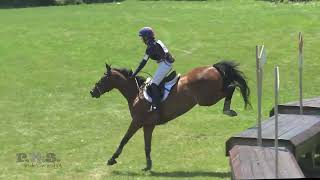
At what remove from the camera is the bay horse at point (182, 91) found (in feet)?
45.7

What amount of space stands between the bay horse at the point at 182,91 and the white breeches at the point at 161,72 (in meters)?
0.38

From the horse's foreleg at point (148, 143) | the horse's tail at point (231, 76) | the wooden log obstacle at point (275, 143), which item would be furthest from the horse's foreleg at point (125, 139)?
the wooden log obstacle at point (275, 143)

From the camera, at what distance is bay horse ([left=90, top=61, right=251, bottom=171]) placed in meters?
13.9

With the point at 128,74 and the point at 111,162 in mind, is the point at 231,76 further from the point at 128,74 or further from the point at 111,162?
the point at 111,162

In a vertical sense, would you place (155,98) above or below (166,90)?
below

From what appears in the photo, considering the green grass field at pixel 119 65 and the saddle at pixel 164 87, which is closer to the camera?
the saddle at pixel 164 87

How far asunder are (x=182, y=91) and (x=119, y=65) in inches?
578

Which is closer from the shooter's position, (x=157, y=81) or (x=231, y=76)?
(x=157, y=81)

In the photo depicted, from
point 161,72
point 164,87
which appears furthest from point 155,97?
point 161,72

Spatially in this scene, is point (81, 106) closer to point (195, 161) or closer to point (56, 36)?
point (195, 161)

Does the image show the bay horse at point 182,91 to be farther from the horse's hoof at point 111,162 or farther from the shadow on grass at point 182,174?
the shadow on grass at point 182,174

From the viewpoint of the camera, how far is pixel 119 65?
28484 mm

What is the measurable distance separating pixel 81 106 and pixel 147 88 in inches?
342

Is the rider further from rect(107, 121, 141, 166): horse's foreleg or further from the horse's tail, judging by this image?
the horse's tail
